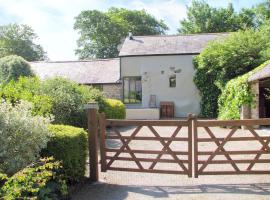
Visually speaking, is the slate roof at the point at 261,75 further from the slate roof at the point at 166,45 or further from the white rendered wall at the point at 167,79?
the slate roof at the point at 166,45

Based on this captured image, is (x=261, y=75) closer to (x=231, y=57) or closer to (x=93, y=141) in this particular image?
(x=231, y=57)

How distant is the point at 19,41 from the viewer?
50656mm

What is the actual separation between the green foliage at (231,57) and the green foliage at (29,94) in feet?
41.7

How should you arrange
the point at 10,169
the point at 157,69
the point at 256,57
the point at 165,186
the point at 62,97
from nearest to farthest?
1. the point at 10,169
2. the point at 165,186
3. the point at 62,97
4. the point at 256,57
5. the point at 157,69

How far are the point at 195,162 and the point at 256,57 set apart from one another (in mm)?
16165

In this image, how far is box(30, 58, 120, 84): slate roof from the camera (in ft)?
98.3

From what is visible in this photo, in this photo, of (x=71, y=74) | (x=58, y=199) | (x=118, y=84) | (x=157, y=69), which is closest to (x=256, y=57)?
(x=157, y=69)

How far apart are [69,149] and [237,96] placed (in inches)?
498

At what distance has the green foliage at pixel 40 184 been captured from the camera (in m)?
5.28

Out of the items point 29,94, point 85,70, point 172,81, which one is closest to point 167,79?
point 172,81

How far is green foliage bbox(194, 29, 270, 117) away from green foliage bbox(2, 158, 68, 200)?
55.3 feet

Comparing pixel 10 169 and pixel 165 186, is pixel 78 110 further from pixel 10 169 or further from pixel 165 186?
pixel 10 169

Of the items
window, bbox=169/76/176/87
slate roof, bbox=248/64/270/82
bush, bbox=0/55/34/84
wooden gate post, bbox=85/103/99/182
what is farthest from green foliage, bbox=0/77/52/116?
window, bbox=169/76/176/87

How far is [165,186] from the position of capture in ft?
26.2
